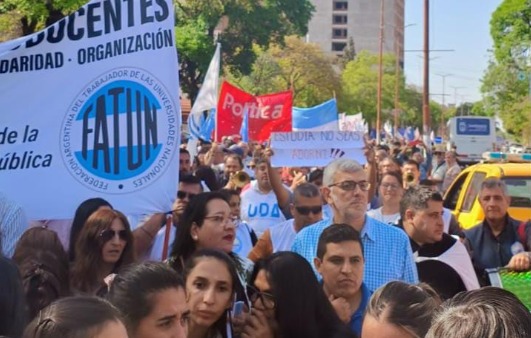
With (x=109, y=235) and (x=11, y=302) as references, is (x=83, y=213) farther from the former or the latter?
(x=11, y=302)

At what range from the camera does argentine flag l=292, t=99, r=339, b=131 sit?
62.5 ft

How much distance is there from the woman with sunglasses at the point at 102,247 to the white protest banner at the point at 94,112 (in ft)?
1.77

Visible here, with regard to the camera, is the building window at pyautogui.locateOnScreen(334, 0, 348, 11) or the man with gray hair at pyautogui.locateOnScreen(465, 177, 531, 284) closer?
the man with gray hair at pyautogui.locateOnScreen(465, 177, 531, 284)

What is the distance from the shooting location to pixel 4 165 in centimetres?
604

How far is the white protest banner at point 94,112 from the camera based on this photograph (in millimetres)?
5977

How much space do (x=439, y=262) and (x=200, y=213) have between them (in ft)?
4.96

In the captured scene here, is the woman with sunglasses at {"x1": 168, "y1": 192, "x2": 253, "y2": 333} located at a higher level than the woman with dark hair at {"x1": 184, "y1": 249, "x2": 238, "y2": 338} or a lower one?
higher

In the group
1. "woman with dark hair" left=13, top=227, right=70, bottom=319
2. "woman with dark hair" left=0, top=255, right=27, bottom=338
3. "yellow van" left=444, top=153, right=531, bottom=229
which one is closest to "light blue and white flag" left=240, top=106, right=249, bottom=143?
"yellow van" left=444, top=153, right=531, bottom=229

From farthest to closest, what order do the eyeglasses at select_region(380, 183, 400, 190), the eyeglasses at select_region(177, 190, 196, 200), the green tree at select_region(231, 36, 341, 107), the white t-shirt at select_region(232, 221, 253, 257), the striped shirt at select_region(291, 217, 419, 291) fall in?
1. the green tree at select_region(231, 36, 341, 107)
2. the eyeglasses at select_region(380, 183, 400, 190)
3. the eyeglasses at select_region(177, 190, 196, 200)
4. the white t-shirt at select_region(232, 221, 253, 257)
5. the striped shirt at select_region(291, 217, 419, 291)

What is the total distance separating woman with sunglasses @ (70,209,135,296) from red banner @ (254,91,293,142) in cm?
1146

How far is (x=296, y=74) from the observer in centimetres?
7106

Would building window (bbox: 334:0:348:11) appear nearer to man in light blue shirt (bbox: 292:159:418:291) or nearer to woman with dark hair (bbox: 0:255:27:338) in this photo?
man in light blue shirt (bbox: 292:159:418:291)

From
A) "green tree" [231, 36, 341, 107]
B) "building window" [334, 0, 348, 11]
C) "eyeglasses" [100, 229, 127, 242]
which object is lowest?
"eyeglasses" [100, 229, 127, 242]

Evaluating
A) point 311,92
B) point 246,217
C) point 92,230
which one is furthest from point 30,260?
point 311,92
